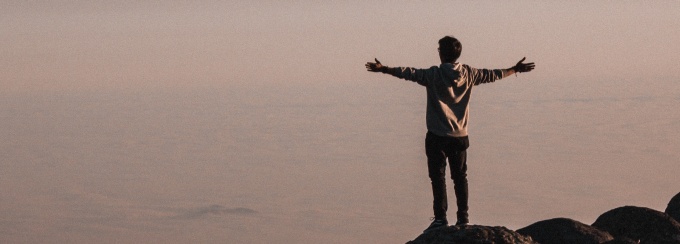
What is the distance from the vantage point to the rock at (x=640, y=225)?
15.1 meters

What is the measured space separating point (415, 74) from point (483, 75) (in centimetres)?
103

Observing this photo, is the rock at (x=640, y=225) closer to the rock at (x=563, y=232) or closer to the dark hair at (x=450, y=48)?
the rock at (x=563, y=232)

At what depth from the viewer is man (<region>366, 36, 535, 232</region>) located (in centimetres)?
1168

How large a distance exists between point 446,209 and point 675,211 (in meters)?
7.32

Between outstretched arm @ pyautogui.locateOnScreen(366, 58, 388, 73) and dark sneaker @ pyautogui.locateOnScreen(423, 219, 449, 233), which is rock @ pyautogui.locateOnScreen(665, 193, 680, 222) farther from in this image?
outstretched arm @ pyautogui.locateOnScreen(366, 58, 388, 73)

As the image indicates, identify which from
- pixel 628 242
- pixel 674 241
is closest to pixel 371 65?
pixel 628 242

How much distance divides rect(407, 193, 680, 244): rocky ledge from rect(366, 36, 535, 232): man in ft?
3.36

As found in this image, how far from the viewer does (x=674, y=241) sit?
48.0 ft

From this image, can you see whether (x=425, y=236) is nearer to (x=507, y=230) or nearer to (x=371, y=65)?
(x=507, y=230)

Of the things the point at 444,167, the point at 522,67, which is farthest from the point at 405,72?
the point at 522,67

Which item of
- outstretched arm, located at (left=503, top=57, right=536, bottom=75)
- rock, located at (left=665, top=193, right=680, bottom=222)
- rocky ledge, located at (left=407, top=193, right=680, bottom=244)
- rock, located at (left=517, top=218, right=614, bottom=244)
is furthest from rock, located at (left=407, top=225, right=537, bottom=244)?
rock, located at (left=665, top=193, right=680, bottom=222)

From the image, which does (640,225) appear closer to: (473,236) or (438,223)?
(438,223)

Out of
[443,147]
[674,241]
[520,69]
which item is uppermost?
[520,69]

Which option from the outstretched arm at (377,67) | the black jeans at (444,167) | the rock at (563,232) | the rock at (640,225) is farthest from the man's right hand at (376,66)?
the rock at (640,225)
